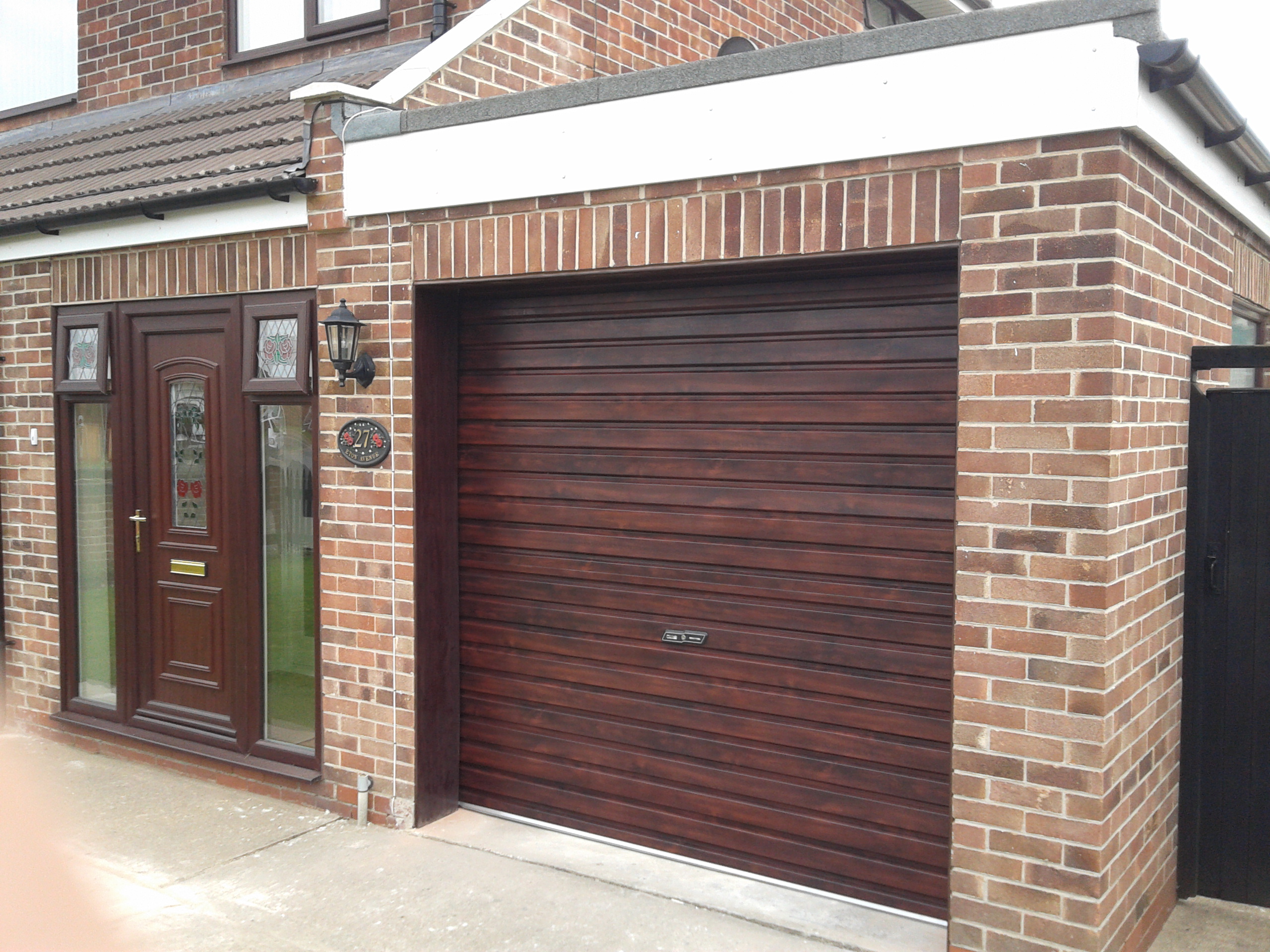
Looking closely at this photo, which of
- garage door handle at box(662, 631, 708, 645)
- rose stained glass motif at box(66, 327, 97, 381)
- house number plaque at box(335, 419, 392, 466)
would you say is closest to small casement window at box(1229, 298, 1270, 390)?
garage door handle at box(662, 631, 708, 645)

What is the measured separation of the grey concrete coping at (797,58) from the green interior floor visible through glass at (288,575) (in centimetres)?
155

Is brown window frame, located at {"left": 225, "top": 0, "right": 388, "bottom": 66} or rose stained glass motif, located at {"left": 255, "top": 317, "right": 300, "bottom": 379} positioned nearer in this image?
rose stained glass motif, located at {"left": 255, "top": 317, "right": 300, "bottom": 379}

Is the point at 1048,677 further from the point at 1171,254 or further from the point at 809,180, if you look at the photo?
the point at 809,180

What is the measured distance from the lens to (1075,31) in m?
3.45

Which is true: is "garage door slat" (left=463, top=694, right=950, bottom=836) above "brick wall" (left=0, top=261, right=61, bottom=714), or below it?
below

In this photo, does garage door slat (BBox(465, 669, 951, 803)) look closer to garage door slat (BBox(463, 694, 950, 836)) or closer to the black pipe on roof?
garage door slat (BBox(463, 694, 950, 836))

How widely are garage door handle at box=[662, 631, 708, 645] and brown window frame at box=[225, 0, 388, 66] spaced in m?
4.05

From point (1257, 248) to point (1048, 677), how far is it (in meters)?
3.05

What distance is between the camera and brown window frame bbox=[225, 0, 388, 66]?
6555 mm

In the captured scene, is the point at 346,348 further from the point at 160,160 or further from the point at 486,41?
the point at 160,160

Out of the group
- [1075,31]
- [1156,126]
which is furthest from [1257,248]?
[1075,31]

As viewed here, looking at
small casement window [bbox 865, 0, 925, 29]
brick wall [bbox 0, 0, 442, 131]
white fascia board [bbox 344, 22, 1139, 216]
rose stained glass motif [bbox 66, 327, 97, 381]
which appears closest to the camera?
white fascia board [bbox 344, 22, 1139, 216]

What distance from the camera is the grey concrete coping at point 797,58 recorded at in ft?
11.2

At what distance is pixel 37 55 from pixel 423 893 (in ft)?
24.5
